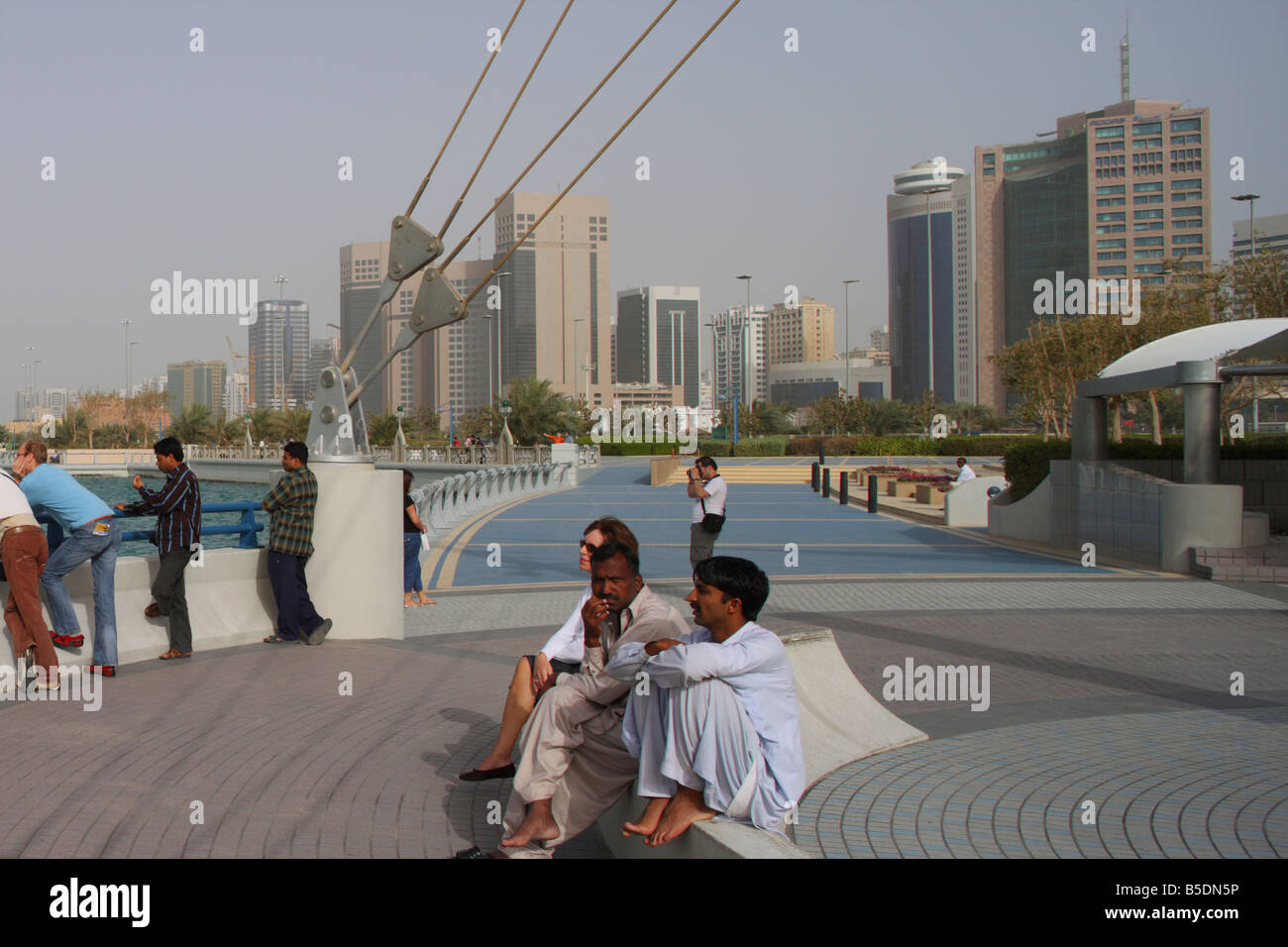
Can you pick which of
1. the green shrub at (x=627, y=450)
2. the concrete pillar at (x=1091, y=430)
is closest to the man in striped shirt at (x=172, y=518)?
the concrete pillar at (x=1091, y=430)

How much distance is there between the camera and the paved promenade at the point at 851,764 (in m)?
4.91

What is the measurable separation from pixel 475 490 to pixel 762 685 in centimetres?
2807

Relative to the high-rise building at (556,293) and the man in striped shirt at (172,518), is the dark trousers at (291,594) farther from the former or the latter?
the high-rise building at (556,293)

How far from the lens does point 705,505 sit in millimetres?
11555

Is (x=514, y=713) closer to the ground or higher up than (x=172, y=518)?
closer to the ground

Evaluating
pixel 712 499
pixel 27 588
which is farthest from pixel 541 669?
pixel 712 499

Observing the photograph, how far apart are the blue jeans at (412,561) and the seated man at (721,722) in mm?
8456

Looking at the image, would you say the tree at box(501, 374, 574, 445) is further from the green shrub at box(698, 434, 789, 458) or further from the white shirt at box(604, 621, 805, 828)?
the white shirt at box(604, 621, 805, 828)

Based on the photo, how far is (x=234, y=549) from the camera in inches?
394

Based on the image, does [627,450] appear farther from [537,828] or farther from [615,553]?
[537,828]

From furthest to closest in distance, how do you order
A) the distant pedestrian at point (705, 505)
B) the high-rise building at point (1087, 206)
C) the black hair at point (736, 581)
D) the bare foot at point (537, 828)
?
the high-rise building at point (1087, 206)
the distant pedestrian at point (705, 505)
the bare foot at point (537, 828)
the black hair at point (736, 581)

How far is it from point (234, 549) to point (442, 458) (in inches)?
2405
